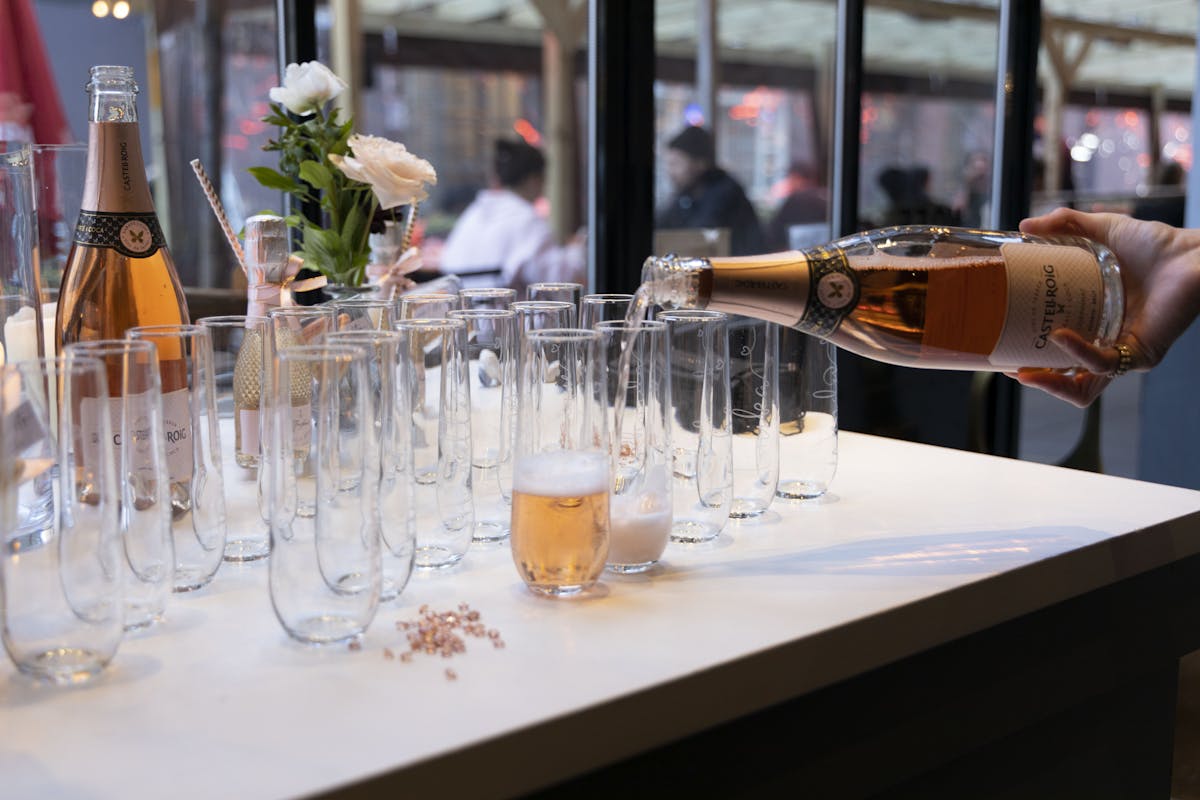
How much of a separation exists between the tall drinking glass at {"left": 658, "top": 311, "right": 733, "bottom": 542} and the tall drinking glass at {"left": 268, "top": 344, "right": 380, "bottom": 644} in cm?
34

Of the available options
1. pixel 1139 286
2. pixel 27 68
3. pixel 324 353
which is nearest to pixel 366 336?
pixel 324 353

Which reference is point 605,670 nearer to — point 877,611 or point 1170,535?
point 877,611

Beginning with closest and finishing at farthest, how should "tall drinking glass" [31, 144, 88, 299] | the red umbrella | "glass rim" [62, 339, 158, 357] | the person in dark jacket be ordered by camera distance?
"glass rim" [62, 339, 158, 357]
"tall drinking glass" [31, 144, 88, 299]
the red umbrella
the person in dark jacket

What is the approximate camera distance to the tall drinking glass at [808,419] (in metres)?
1.23

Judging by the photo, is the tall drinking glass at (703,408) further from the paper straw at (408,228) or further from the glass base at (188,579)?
the paper straw at (408,228)

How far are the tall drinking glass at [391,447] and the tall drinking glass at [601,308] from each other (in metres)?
0.36

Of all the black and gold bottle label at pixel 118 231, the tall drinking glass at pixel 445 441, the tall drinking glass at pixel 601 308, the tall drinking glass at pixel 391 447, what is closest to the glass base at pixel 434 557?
the tall drinking glass at pixel 445 441

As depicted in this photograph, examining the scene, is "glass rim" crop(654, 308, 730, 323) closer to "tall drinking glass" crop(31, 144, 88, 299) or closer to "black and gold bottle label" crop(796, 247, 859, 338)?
"black and gold bottle label" crop(796, 247, 859, 338)

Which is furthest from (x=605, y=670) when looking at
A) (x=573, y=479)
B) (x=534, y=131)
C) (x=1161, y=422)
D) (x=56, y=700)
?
(x=534, y=131)

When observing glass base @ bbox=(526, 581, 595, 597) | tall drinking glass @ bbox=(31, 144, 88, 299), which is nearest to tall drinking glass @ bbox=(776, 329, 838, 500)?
glass base @ bbox=(526, 581, 595, 597)

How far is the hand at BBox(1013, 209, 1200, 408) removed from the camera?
3.79 ft

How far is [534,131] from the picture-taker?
20.9ft

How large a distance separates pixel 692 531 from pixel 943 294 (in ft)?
1.08

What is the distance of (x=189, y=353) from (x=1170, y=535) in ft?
3.17
